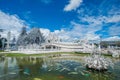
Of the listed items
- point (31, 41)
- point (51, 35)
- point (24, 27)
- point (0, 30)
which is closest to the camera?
point (0, 30)

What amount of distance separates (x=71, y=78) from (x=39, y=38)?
85226 mm

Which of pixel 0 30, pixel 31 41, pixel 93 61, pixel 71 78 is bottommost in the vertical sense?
pixel 71 78

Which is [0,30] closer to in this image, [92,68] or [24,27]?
[24,27]

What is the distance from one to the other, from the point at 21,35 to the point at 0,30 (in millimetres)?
17028

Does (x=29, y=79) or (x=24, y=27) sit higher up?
(x=24, y=27)

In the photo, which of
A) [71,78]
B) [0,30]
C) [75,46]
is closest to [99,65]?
[71,78]

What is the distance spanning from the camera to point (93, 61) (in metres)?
28.6

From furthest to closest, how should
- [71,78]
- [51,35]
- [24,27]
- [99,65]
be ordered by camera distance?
[51,35] < [24,27] < [99,65] < [71,78]

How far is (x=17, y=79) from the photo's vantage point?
19516 millimetres

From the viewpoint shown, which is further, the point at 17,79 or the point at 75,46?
the point at 75,46

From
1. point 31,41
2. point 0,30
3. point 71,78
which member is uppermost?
point 0,30

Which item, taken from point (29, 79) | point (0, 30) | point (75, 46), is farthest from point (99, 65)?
point (0, 30)

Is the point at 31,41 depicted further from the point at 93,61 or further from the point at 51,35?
the point at 93,61

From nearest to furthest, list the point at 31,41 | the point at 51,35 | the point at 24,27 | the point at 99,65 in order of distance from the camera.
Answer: the point at 99,65
the point at 31,41
the point at 24,27
the point at 51,35
